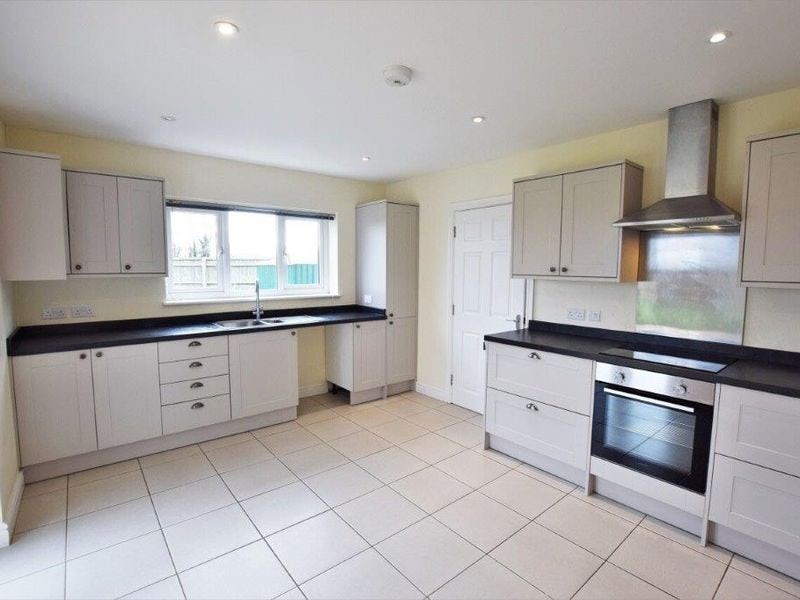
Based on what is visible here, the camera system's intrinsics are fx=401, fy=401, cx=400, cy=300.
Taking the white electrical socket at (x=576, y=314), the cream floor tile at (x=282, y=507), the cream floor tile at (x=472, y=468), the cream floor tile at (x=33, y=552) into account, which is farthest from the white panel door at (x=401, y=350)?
the cream floor tile at (x=33, y=552)

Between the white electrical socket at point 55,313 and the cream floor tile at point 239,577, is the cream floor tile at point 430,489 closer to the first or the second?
the cream floor tile at point 239,577

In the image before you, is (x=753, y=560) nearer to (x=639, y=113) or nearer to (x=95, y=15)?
(x=639, y=113)

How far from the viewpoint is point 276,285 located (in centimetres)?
418

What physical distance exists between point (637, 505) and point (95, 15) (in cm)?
361

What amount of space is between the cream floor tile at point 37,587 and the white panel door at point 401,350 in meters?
2.92

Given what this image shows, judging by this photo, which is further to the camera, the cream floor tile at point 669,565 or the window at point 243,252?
the window at point 243,252

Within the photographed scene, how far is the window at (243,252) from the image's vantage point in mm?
3645

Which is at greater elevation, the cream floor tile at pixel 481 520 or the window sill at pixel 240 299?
the window sill at pixel 240 299

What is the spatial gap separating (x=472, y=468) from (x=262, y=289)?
8.61 ft

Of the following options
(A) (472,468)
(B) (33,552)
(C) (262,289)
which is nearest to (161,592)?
(B) (33,552)

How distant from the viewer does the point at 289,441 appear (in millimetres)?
3314

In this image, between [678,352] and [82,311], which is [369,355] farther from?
[678,352]

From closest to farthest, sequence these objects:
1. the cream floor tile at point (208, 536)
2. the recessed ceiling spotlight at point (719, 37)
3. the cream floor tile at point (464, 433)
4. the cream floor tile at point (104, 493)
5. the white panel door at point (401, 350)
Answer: the recessed ceiling spotlight at point (719, 37)
the cream floor tile at point (208, 536)
the cream floor tile at point (104, 493)
the cream floor tile at point (464, 433)
the white panel door at point (401, 350)

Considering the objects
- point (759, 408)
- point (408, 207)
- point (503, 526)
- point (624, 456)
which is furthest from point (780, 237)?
point (408, 207)
